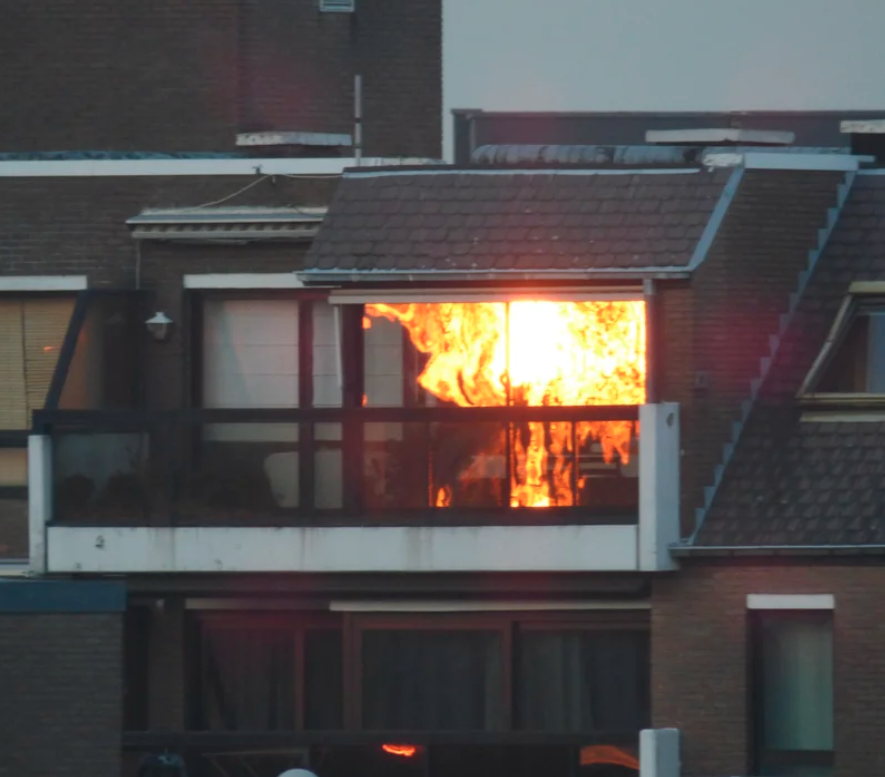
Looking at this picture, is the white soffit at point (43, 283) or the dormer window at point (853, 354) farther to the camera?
the white soffit at point (43, 283)

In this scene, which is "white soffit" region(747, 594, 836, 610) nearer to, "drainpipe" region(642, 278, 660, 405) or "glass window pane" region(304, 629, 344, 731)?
"drainpipe" region(642, 278, 660, 405)

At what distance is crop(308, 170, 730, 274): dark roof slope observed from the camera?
15.5 metres

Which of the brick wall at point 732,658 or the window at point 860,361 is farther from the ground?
the window at point 860,361

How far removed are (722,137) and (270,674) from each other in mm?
6104

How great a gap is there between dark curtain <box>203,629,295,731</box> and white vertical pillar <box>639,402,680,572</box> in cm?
355

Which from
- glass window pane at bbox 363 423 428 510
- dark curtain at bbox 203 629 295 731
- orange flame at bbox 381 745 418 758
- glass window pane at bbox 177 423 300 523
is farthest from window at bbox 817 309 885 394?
dark curtain at bbox 203 629 295 731

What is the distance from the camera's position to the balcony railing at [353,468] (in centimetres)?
1554

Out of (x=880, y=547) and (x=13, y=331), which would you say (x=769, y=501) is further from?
(x=13, y=331)

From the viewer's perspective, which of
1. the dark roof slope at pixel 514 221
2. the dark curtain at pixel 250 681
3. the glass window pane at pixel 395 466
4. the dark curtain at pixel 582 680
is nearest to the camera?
the dark roof slope at pixel 514 221

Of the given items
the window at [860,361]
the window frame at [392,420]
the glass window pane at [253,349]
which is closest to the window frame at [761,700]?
the window frame at [392,420]

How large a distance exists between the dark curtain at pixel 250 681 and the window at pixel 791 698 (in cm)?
415

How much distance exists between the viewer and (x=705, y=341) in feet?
51.0

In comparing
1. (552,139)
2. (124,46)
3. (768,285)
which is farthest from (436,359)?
(552,139)

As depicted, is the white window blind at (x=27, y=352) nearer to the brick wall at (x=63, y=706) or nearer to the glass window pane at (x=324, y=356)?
the brick wall at (x=63, y=706)
